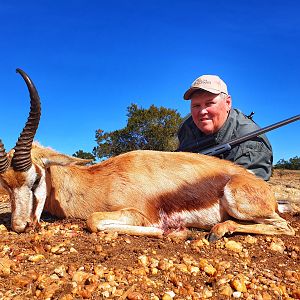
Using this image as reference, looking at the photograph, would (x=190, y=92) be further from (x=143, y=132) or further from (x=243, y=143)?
(x=143, y=132)

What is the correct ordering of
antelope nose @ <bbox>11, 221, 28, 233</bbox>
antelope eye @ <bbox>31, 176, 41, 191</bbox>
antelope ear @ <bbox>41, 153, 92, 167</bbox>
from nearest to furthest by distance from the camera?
antelope nose @ <bbox>11, 221, 28, 233</bbox> → antelope eye @ <bbox>31, 176, 41, 191</bbox> → antelope ear @ <bbox>41, 153, 92, 167</bbox>

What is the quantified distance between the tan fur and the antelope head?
0.22 ft

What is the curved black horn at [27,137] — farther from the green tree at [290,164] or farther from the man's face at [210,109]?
the green tree at [290,164]

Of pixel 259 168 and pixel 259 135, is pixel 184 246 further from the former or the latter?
pixel 259 135

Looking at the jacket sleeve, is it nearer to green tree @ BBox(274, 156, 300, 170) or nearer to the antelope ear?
the antelope ear

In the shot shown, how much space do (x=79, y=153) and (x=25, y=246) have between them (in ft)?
76.8

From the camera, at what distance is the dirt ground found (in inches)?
125

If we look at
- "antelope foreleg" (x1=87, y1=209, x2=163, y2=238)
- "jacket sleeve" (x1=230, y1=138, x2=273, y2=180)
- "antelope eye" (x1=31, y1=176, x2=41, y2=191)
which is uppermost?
"jacket sleeve" (x1=230, y1=138, x2=273, y2=180)

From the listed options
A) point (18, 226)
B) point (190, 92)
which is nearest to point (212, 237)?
point (18, 226)

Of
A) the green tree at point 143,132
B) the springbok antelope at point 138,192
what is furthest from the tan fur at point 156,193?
the green tree at point 143,132

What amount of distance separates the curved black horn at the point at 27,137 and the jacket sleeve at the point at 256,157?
12.0 feet

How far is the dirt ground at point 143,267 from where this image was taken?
316 cm

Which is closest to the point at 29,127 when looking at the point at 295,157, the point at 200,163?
the point at 200,163

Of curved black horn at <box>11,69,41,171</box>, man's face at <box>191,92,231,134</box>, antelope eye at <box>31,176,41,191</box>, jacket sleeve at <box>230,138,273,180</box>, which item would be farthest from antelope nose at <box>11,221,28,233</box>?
jacket sleeve at <box>230,138,273,180</box>
